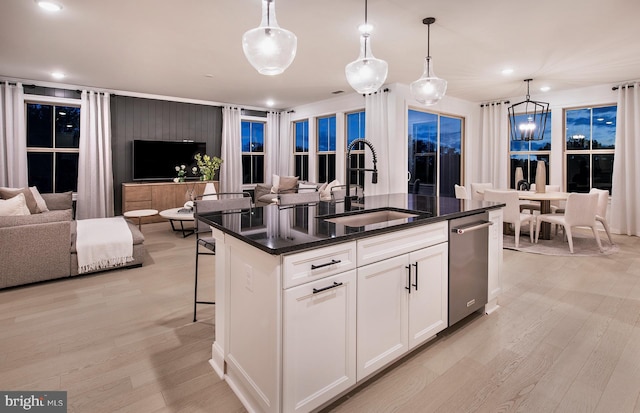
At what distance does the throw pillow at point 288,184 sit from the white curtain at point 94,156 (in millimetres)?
3405

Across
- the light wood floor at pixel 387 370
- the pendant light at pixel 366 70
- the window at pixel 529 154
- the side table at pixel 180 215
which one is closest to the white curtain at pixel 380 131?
the window at pixel 529 154

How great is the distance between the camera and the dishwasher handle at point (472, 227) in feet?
7.53

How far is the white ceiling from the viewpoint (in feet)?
10.5

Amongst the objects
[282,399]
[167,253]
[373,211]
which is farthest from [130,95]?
[282,399]

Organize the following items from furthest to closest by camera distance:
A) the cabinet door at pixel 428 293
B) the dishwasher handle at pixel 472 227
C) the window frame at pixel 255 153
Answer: the window frame at pixel 255 153 → the dishwasher handle at pixel 472 227 → the cabinet door at pixel 428 293

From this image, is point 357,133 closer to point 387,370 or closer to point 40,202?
point 40,202

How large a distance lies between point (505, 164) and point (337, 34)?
5289 millimetres

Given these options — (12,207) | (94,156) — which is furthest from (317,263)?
(94,156)

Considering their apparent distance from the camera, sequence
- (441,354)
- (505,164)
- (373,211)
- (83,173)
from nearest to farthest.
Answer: (441,354), (373,211), (83,173), (505,164)

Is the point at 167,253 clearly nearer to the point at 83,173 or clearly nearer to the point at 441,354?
the point at 83,173

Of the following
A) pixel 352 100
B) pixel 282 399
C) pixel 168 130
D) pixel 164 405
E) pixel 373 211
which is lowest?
pixel 164 405

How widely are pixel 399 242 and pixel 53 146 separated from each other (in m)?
7.25

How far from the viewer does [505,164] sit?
7.42 metres

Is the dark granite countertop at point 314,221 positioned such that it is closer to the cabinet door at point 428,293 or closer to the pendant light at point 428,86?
the cabinet door at point 428,293
